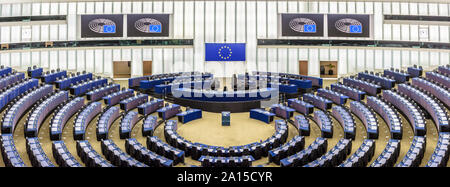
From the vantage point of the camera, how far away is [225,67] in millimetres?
27953

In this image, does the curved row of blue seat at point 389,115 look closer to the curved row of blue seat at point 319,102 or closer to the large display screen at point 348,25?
the curved row of blue seat at point 319,102

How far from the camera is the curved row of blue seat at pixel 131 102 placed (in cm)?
1825

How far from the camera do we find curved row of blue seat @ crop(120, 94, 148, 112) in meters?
18.2

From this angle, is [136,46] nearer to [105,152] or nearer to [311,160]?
[105,152]

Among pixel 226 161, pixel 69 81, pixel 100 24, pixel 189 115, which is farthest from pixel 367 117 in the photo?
pixel 100 24

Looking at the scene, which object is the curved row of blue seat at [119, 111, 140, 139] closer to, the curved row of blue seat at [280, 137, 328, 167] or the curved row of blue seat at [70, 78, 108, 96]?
the curved row of blue seat at [70, 78, 108, 96]

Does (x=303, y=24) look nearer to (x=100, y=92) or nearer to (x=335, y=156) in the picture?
(x=100, y=92)

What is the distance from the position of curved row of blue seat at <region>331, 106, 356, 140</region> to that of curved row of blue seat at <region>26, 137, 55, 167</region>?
942 centimetres

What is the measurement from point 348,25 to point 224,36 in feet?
Result: 26.2

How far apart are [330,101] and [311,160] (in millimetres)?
6858

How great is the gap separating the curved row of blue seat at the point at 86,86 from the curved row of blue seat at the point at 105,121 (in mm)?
3293

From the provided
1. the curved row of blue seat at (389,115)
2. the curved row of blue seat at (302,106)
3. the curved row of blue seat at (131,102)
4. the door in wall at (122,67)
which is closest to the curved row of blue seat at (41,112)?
the curved row of blue seat at (131,102)

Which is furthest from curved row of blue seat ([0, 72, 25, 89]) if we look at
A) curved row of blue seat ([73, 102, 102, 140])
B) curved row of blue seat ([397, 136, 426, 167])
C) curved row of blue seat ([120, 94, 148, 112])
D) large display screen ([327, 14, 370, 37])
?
large display screen ([327, 14, 370, 37])
